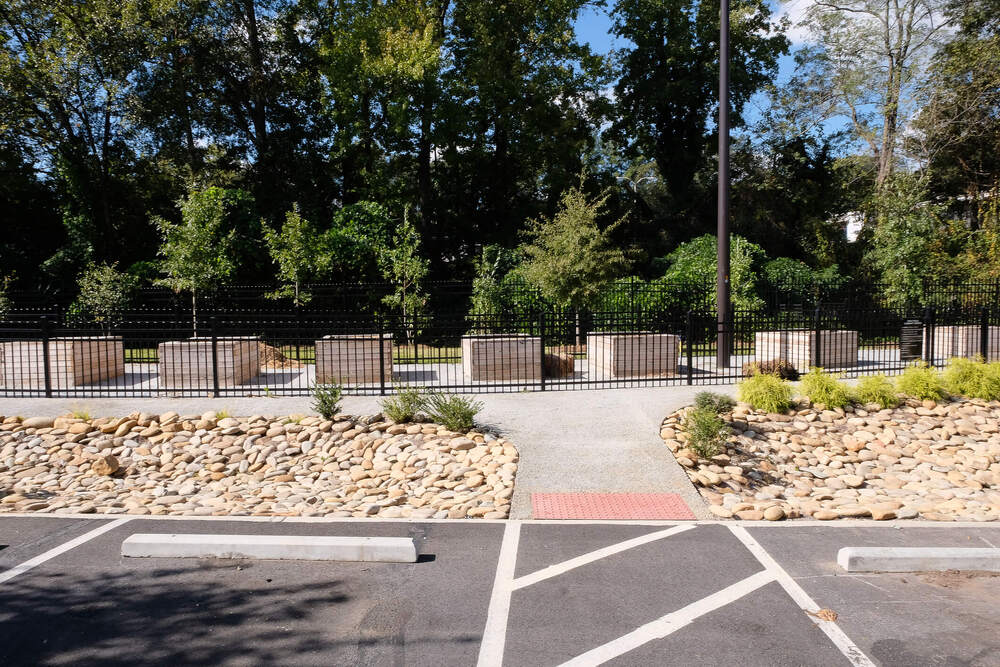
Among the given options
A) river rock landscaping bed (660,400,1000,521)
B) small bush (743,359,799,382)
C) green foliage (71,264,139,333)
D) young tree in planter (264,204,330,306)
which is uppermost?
young tree in planter (264,204,330,306)

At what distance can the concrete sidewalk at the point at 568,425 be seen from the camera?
23.4 feet

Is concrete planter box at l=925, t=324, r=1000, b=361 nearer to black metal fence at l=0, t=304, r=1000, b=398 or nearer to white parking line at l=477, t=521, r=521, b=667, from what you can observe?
black metal fence at l=0, t=304, r=1000, b=398

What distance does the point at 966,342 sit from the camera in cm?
1435

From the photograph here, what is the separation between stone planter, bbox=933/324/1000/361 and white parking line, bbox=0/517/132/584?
16.6 metres

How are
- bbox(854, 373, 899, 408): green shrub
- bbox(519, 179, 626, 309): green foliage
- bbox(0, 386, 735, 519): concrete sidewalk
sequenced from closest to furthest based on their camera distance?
bbox(0, 386, 735, 519): concrete sidewalk
bbox(854, 373, 899, 408): green shrub
bbox(519, 179, 626, 309): green foliage

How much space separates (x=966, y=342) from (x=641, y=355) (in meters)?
8.61

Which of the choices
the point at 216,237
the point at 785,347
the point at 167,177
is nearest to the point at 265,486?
the point at 785,347

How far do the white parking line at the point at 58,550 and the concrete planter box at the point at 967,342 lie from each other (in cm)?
1689

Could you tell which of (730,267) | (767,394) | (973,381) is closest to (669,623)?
(767,394)

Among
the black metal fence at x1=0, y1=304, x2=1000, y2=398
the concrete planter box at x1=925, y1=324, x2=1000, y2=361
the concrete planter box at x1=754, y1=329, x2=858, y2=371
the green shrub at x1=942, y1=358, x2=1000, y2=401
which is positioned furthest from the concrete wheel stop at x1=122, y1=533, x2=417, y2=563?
the concrete planter box at x1=925, y1=324, x2=1000, y2=361

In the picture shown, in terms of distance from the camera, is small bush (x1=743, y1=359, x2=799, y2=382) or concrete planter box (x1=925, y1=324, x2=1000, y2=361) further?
concrete planter box (x1=925, y1=324, x2=1000, y2=361)

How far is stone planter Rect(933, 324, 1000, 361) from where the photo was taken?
46.5ft

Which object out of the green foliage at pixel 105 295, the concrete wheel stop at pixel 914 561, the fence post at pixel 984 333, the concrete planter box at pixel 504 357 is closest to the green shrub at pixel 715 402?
the concrete planter box at pixel 504 357

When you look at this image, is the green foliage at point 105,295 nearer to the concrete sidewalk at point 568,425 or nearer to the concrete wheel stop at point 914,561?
the concrete sidewalk at point 568,425
